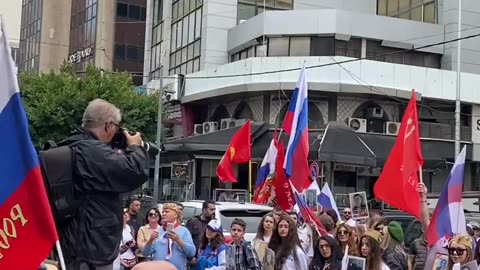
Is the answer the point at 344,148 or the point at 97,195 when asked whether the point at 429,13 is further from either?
the point at 97,195

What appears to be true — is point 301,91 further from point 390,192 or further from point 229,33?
point 229,33

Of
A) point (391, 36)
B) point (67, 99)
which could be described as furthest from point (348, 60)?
point (67, 99)

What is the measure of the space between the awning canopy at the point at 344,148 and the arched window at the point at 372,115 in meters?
2.61

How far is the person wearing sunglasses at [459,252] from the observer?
6379 mm

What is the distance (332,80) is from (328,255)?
20.9 metres

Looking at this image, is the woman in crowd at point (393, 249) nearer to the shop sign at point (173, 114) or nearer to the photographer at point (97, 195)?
the photographer at point (97, 195)

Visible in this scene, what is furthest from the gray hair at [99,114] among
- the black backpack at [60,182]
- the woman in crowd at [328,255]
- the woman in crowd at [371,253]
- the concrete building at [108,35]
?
the concrete building at [108,35]

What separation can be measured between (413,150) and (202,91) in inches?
888

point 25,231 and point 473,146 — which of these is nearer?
point 25,231

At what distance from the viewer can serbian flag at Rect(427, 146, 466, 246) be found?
763 cm

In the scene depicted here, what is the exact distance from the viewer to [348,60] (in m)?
27.9

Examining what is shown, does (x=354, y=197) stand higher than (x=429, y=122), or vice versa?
(x=429, y=122)

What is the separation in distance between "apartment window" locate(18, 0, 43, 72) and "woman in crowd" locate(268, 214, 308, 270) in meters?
62.7

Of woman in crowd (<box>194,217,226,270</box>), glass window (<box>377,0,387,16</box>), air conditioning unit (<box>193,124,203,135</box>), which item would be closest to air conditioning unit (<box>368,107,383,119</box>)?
glass window (<box>377,0,387,16</box>)
